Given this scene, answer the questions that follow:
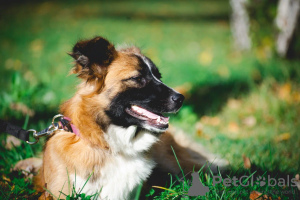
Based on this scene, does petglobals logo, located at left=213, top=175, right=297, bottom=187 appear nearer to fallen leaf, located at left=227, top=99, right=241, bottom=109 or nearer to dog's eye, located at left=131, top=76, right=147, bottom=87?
dog's eye, located at left=131, top=76, right=147, bottom=87

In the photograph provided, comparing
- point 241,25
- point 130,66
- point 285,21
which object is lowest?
point 130,66

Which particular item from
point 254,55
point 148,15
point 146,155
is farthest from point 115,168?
point 148,15

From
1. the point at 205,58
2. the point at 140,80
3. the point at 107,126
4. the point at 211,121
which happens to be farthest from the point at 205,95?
the point at 107,126

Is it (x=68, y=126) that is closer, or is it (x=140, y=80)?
(x=68, y=126)

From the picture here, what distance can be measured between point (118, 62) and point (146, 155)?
3.26ft

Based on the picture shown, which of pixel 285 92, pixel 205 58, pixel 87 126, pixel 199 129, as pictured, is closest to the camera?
pixel 87 126

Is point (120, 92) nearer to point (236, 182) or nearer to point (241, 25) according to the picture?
point (236, 182)

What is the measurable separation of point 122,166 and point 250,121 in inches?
111

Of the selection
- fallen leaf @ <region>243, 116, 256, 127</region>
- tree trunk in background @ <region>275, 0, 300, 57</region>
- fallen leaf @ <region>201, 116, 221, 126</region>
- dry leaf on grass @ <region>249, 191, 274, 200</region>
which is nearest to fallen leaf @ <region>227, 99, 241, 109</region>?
fallen leaf @ <region>243, 116, 256, 127</region>

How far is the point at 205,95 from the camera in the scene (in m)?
5.05

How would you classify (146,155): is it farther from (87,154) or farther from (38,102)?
(38,102)

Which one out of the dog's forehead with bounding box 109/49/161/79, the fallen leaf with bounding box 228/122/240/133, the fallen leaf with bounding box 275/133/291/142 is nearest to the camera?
the dog's forehead with bounding box 109/49/161/79

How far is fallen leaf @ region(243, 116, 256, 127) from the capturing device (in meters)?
4.13

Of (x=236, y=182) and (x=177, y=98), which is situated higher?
(x=177, y=98)
